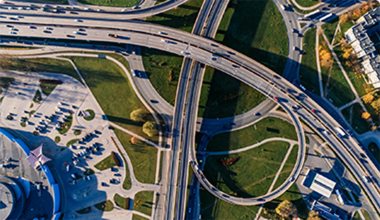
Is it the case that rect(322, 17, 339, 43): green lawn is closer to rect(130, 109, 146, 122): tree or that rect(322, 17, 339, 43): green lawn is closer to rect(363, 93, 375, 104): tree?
rect(363, 93, 375, 104): tree

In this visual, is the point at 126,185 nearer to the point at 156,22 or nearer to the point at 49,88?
the point at 49,88

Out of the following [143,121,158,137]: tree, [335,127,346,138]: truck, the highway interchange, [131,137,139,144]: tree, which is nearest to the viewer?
[143,121,158,137]: tree

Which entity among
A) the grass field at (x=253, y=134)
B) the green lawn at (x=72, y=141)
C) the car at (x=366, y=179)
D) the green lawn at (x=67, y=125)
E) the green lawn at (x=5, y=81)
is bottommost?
the car at (x=366, y=179)

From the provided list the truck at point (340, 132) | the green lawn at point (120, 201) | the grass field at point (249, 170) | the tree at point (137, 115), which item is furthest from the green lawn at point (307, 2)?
the green lawn at point (120, 201)

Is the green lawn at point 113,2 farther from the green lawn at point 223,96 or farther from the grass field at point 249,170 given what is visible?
the grass field at point 249,170

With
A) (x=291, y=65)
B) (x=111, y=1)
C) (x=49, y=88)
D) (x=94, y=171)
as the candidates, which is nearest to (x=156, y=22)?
(x=111, y=1)

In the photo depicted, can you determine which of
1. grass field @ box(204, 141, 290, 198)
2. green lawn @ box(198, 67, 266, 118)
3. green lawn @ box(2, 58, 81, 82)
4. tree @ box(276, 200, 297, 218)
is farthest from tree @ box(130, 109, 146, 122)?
tree @ box(276, 200, 297, 218)
